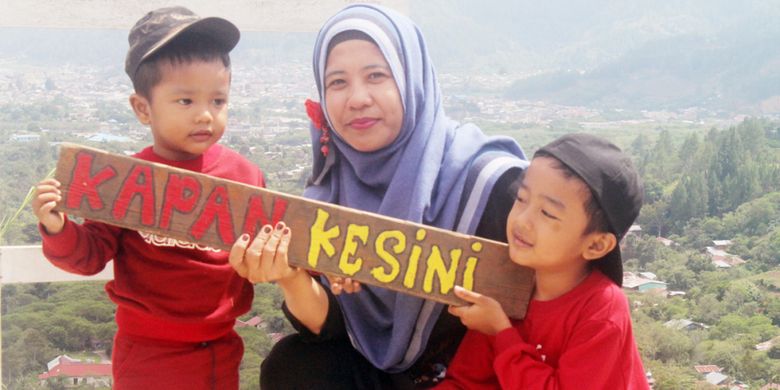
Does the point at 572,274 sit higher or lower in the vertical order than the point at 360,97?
lower

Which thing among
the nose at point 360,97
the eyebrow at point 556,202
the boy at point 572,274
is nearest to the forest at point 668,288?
the nose at point 360,97

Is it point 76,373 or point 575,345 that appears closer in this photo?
point 575,345

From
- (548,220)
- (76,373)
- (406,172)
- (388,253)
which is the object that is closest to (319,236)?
(388,253)

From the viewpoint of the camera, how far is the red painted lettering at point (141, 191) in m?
1.93

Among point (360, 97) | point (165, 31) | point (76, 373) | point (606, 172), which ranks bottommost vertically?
point (76, 373)

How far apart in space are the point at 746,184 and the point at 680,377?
0.95m

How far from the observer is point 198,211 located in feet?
6.30

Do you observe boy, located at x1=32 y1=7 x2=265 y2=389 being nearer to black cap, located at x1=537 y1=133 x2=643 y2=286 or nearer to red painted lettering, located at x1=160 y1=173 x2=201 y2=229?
red painted lettering, located at x1=160 y1=173 x2=201 y2=229

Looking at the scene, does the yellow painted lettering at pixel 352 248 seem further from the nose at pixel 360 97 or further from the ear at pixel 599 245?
the ear at pixel 599 245

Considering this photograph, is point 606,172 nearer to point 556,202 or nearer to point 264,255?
point 556,202

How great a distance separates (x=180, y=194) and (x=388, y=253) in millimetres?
559

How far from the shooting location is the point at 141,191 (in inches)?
76.2

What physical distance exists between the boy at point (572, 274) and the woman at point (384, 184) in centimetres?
25

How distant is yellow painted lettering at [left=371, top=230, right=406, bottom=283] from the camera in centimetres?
189
